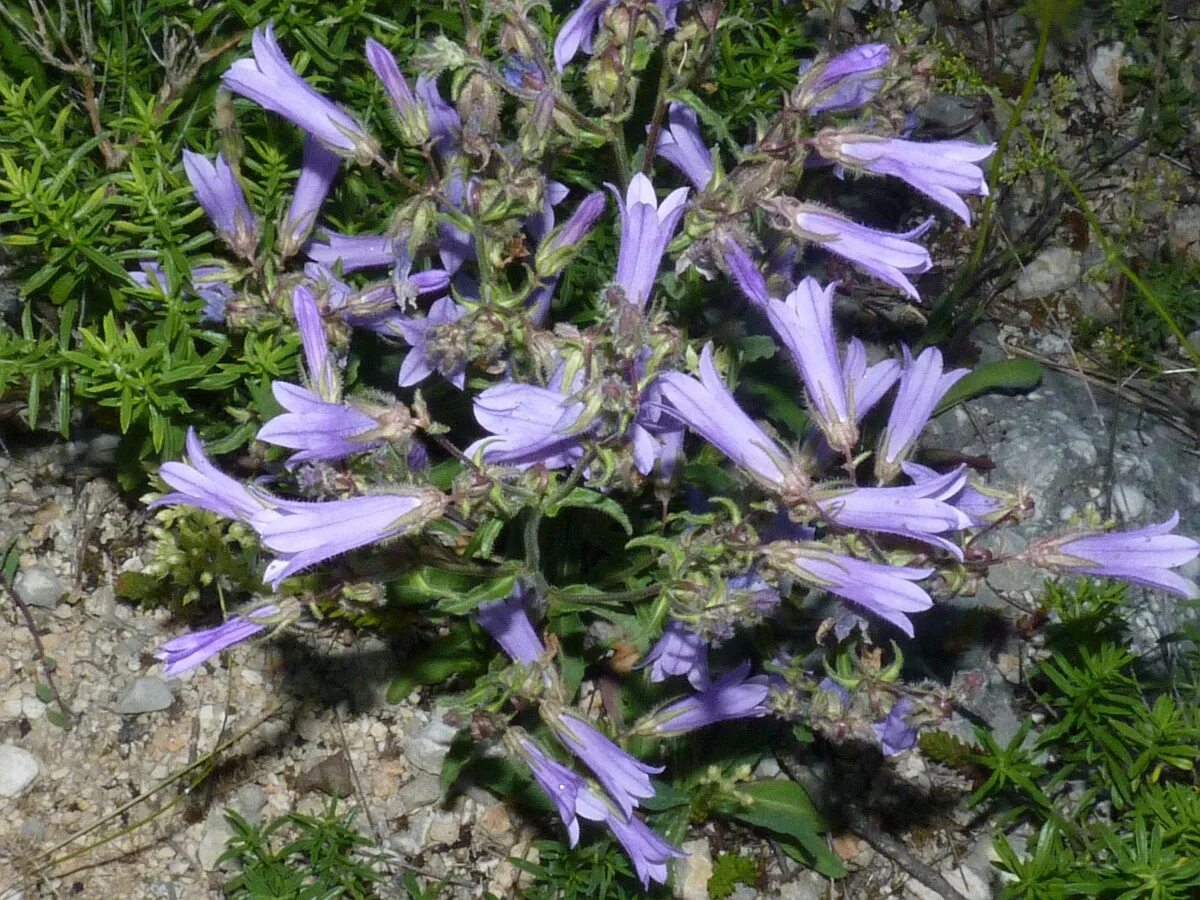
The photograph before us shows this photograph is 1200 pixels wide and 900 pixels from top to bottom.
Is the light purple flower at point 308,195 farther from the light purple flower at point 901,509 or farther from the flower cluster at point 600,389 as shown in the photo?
the light purple flower at point 901,509

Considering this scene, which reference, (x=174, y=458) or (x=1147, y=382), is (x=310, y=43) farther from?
(x=1147, y=382)

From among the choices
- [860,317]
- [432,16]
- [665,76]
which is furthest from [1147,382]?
[432,16]

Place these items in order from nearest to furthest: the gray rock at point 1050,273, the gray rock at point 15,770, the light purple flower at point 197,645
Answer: the light purple flower at point 197,645
the gray rock at point 15,770
the gray rock at point 1050,273

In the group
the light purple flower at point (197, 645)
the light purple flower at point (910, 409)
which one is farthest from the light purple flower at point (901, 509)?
the light purple flower at point (197, 645)

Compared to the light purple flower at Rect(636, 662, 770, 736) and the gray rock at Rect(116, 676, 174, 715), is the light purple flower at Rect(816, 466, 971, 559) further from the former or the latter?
the gray rock at Rect(116, 676, 174, 715)

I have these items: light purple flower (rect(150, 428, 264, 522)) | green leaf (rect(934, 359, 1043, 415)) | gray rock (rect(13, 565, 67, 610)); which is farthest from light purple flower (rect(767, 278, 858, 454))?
gray rock (rect(13, 565, 67, 610))
